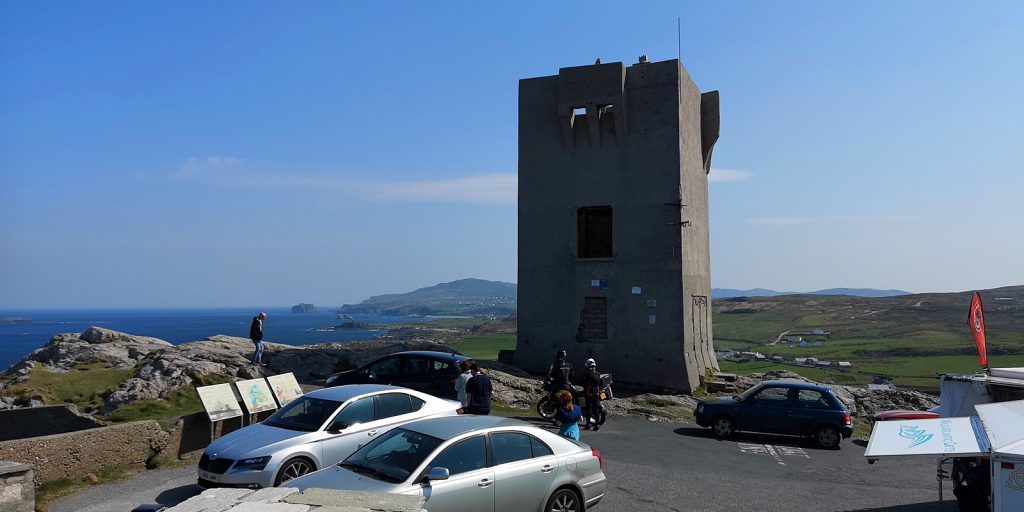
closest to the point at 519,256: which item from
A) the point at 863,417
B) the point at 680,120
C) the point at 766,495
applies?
the point at 680,120

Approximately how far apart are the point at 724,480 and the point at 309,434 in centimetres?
761

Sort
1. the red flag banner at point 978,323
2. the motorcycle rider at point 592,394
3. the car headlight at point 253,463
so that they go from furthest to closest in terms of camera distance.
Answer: the motorcycle rider at point 592,394, the red flag banner at point 978,323, the car headlight at point 253,463

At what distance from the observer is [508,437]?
873 cm

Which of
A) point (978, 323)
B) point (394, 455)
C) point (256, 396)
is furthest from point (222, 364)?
point (978, 323)

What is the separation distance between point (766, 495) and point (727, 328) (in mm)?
130268

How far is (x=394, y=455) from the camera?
8.28 m

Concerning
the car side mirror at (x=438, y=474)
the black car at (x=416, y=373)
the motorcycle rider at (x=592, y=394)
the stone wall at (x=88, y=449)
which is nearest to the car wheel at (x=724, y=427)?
the motorcycle rider at (x=592, y=394)

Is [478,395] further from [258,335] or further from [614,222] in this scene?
[614,222]

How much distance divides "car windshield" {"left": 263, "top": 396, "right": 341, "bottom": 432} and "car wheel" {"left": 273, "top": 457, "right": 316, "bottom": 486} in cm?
63

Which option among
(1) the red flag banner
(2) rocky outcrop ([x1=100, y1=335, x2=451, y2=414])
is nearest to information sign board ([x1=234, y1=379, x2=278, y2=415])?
(2) rocky outcrop ([x1=100, y1=335, x2=451, y2=414])

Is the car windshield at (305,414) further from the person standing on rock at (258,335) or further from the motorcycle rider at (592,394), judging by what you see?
the person standing on rock at (258,335)

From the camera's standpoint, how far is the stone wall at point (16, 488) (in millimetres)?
9031

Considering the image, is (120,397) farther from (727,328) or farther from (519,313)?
(727,328)

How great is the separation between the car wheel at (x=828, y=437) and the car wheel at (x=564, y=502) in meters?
10.9
